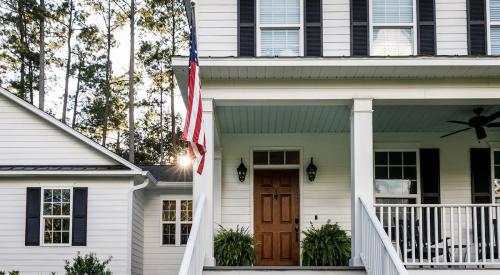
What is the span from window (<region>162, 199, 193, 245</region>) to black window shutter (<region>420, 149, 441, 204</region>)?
6786mm

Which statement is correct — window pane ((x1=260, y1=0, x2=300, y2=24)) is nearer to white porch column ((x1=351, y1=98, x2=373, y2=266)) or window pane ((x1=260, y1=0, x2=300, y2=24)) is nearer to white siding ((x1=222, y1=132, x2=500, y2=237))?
white porch column ((x1=351, y1=98, x2=373, y2=266))

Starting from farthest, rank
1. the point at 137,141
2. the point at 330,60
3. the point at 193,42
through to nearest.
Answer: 1. the point at 137,141
2. the point at 330,60
3. the point at 193,42

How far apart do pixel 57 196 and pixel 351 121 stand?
8.56 m

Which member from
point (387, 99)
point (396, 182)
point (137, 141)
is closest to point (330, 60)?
point (387, 99)

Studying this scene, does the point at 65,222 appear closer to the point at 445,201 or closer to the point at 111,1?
the point at 445,201

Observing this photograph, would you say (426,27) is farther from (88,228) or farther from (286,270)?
(88,228)

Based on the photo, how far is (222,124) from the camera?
12438 mm

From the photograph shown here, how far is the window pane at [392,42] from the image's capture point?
10.6 metres

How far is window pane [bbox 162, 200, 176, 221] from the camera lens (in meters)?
18.0

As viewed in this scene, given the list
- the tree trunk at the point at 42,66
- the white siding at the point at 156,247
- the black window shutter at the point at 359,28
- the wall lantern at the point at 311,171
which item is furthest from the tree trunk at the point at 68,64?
the black window shutter at the point at 359,28

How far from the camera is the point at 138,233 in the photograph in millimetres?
17234

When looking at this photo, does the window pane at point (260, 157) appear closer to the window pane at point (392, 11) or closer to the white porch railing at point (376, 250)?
the window pane at point (392, 11)

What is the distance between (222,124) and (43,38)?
1895 centimetres

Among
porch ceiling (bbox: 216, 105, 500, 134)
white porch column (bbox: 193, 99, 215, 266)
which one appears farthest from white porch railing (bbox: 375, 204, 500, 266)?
white porch column (bbox: 193, 99, 215, 266)
